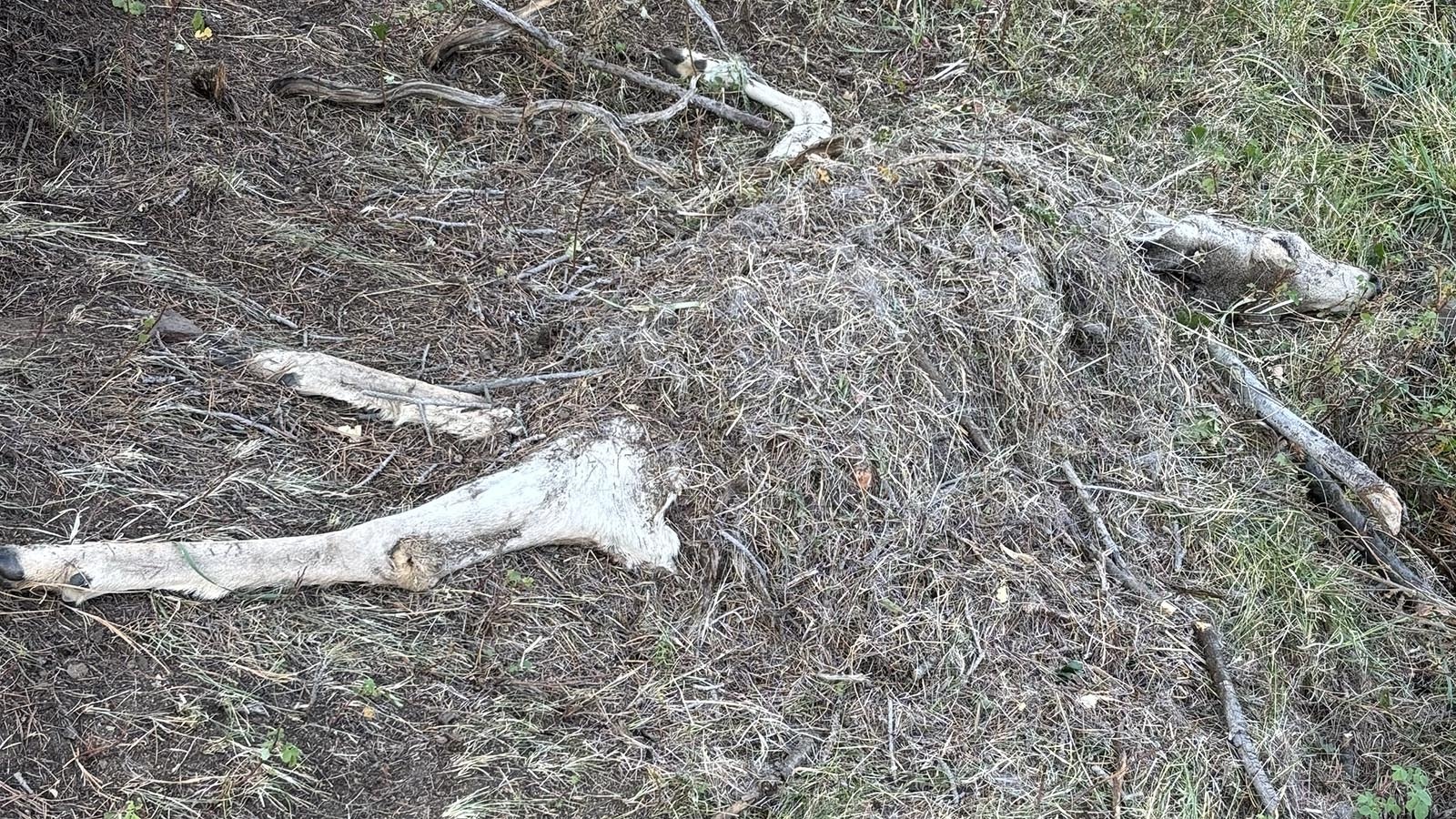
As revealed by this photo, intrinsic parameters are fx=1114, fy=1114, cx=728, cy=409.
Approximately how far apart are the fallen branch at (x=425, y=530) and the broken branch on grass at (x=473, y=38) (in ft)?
5.54

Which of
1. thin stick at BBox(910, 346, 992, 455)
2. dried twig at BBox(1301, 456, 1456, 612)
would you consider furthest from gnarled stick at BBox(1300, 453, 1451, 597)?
thin stick at BBox(910, 346, 992, 455)

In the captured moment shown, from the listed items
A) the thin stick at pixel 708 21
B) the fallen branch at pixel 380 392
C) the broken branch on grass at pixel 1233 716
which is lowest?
the broken branch on grass at pixel 1233 716

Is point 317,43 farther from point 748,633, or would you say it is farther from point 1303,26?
point 1303,26

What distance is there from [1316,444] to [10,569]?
151 inches

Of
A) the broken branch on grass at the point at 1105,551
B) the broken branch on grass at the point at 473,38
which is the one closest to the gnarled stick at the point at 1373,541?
the broken branch on grass at the point at 1105,551

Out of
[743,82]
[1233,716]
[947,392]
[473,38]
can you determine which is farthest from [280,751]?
[743,82]

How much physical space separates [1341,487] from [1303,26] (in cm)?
262

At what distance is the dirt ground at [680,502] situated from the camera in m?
2.56

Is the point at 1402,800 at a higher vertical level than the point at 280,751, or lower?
lower

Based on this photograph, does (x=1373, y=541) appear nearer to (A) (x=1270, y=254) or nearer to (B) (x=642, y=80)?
(A) (x=1270, y=254)

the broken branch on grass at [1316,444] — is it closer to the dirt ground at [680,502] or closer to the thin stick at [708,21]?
the dirt ground at [680,502]

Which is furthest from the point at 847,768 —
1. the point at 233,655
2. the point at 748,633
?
the point at 233,655

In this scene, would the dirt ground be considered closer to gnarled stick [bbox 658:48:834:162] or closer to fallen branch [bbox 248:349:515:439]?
fallen branch [bbox 248:349:515:439]

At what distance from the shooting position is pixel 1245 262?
4.25 m
